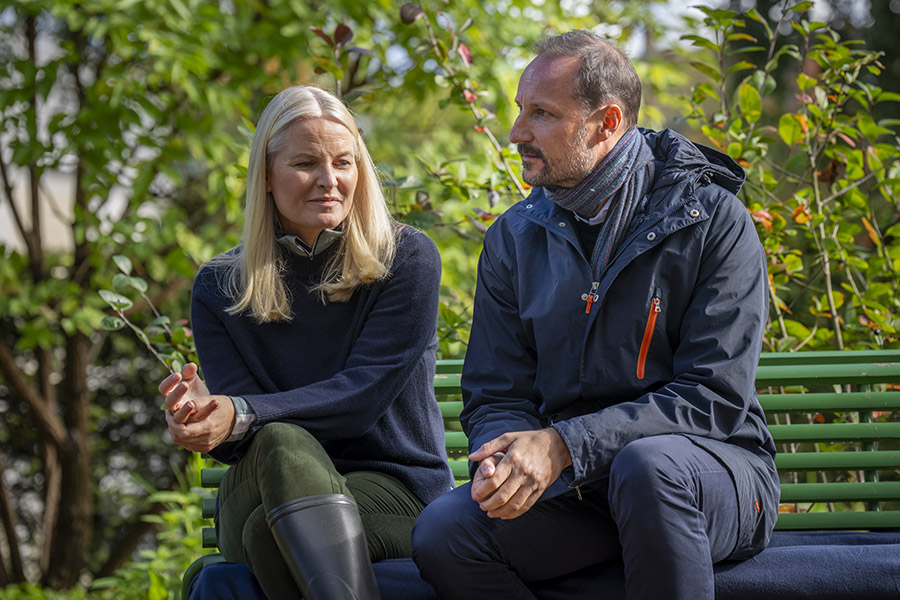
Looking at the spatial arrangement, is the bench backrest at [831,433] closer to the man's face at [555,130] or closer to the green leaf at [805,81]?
the man's face at [555,130]

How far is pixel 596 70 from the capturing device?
2508 mm

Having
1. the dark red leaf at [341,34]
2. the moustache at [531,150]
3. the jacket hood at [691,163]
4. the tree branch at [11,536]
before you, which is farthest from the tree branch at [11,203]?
the jacket hood at [691,163]

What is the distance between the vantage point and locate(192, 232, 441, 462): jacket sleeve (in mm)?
2490

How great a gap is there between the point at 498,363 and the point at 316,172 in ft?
2.51

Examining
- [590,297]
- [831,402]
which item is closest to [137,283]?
[590,297]

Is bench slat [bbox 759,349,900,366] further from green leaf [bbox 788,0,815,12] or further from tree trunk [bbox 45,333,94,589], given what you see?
tree trunk [bbox 45,333,94,589]

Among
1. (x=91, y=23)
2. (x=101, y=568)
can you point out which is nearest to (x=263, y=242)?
(x=91, y=23)

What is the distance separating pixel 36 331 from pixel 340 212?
3058 millimetres

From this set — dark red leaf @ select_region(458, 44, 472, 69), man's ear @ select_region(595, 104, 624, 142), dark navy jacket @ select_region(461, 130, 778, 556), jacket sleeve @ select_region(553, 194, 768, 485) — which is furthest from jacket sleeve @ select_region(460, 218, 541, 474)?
dark red leaf @ select_region(458, 44, 472, 69)

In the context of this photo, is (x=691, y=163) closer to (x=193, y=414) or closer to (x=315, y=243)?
(x=315, y=243)

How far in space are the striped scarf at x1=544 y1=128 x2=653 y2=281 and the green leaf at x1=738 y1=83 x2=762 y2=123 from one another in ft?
3.55

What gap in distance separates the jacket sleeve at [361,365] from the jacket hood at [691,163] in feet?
2.32

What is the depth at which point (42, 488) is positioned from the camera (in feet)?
20.3

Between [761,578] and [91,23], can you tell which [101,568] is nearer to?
[91,23]
